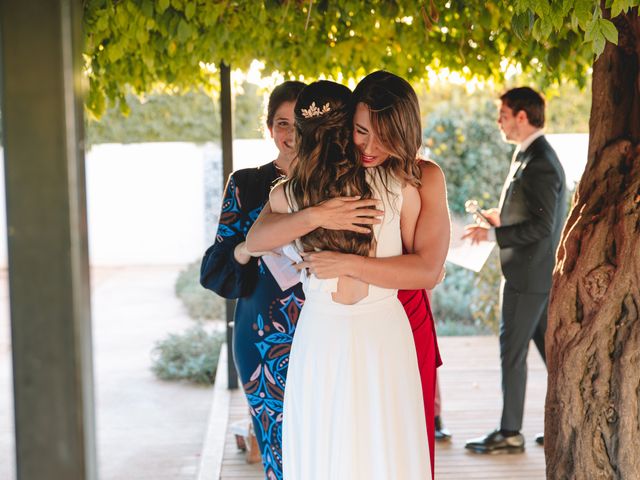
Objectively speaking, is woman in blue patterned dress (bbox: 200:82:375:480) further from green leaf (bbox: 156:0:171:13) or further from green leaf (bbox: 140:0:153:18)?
green leaf (bbox: 140:0:153:18)

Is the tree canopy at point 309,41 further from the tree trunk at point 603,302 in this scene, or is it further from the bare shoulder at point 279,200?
the bare shoulder at point 279,200

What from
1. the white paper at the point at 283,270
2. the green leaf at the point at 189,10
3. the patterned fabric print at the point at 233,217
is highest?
the green leaf at the point at 189,10

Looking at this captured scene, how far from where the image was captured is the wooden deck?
470 cm

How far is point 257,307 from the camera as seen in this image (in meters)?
3.52

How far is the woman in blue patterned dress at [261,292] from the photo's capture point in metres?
3.49

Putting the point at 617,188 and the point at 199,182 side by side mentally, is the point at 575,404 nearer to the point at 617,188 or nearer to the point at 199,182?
the point at 617,188

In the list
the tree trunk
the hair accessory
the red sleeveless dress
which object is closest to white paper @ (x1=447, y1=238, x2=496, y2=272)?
the tree trunk

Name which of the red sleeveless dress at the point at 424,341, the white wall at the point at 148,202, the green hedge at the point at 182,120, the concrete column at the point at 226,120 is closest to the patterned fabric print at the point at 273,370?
the red sleeveless dress at the point at 424,341

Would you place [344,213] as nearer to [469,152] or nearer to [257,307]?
[257,307]

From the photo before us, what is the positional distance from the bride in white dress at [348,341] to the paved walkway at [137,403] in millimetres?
2702

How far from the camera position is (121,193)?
53.6 feet

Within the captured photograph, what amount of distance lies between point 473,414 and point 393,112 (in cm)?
352

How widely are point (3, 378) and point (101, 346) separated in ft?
4.38

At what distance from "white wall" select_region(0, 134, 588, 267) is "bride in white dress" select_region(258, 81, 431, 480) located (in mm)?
11372
